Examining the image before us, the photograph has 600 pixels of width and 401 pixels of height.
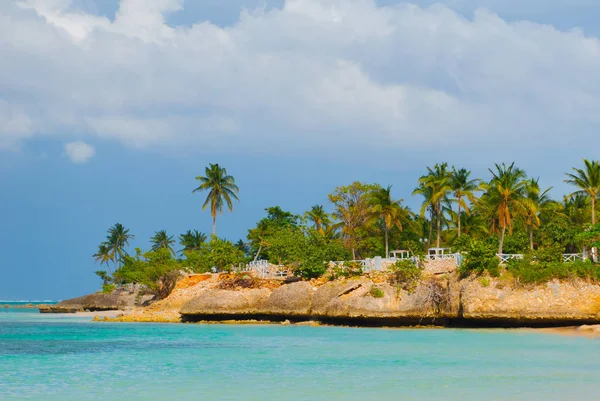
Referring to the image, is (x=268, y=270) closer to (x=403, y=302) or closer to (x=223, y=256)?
(x=223, y=256)

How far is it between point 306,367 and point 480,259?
1902cm

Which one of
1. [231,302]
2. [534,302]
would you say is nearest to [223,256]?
[231,302]

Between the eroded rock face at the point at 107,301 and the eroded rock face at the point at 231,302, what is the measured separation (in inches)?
999

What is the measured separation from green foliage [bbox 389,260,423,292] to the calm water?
5.13 meters

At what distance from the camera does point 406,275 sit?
122 feet

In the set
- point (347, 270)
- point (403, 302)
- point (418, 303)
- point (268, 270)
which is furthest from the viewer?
point (268, 270)

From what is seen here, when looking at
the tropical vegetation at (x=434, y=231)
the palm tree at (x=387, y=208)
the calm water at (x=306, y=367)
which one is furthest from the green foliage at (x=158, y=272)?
the calm water at (x=306, y=367)

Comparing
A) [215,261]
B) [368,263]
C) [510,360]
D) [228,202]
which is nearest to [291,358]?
[510,360]

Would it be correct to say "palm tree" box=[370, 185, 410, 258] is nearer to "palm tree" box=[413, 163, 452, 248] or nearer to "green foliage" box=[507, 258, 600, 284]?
"palm tree" box=[413, 163, 452, 248]

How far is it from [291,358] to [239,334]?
1150 cm

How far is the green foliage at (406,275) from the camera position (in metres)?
36.8

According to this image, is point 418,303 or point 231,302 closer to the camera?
point 418,303

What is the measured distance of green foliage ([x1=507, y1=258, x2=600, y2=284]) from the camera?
3356 cm

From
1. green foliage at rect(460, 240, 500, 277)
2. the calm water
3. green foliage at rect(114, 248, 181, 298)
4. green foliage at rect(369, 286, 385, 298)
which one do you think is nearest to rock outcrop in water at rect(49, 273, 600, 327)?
green foliage at rect(369, 286, 385, 298)
